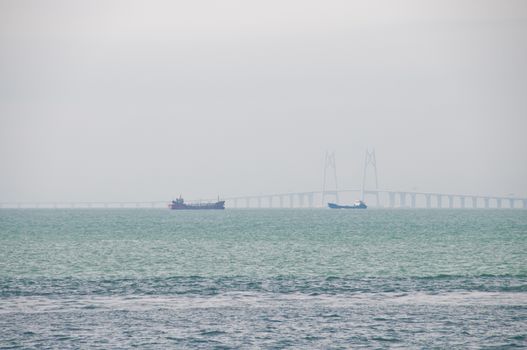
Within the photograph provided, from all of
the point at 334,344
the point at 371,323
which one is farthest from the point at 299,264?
the point at 334,344

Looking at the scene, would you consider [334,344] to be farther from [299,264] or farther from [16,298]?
[299,264]

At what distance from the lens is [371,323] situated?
36.6 m

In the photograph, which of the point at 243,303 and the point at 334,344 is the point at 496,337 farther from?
the point at 243,303

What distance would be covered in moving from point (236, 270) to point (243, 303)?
2110cm

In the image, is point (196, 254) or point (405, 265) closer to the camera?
point (405, 265)

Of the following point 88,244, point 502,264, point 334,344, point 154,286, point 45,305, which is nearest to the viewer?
point 334,344

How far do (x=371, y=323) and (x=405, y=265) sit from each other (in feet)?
107

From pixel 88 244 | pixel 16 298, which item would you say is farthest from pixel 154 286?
pixel 88 244

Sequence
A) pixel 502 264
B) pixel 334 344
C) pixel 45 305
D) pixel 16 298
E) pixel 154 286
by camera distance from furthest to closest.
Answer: pixel 502 264
pixel 154 286
pixel 16 298
pixel 45 305
pixel 334 344

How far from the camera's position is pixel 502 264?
68.8 m

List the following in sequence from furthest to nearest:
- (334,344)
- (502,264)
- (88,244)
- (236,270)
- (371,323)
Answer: (88,244) → (502,264) → (236,270) → (371,323) → (334,344)

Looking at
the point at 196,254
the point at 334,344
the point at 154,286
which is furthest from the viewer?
the point at 196,254

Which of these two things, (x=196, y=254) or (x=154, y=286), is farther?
(x=196, y=254)

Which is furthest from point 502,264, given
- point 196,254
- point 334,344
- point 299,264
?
point 334,344
